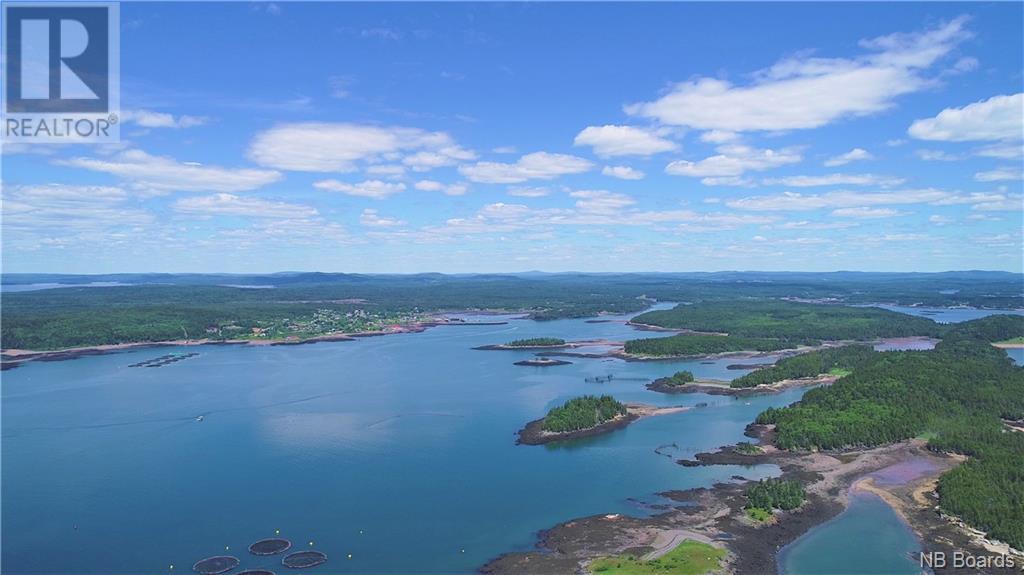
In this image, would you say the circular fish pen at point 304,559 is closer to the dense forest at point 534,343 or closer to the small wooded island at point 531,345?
the small wooded island at point 531,345

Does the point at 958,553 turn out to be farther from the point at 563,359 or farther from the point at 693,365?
the point at 563,359

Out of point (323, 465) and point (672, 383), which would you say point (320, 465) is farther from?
point (672, 383)

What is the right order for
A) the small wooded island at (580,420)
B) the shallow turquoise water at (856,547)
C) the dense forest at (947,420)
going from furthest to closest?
the small wooded island at (580,420)
the dense forest at (947,420)
the shallow turquoise water at (856,547)

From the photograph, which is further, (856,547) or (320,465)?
(320,465)

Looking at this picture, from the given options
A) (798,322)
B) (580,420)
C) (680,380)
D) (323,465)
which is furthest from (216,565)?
(798,322)

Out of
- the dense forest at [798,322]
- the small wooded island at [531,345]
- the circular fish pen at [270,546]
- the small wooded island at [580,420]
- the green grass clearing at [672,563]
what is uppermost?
the dense forest at [798,322]

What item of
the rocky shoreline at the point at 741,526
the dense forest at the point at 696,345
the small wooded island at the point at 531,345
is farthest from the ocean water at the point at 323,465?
the small wooded island at the point at 531,345
